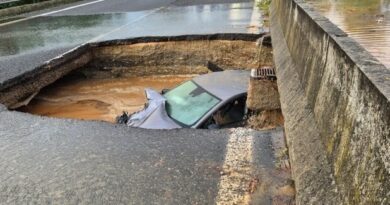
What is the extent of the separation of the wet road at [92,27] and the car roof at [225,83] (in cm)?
397

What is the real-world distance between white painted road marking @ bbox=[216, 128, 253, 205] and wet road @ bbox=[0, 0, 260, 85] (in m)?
5.20

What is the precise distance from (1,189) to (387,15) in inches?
297

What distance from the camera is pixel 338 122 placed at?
2.74 m

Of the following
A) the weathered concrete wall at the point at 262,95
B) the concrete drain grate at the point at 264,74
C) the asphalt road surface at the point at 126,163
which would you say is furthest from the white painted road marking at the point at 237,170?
the concrete drain grate at the point at 264,74

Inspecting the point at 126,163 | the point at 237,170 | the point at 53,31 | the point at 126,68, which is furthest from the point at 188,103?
the point at 53,31

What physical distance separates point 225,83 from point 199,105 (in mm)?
819

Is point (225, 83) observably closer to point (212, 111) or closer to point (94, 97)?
point (212, 111)

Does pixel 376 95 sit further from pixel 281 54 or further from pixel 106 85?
pixel 106 85

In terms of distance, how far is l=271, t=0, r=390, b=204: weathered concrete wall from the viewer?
2.03 meters

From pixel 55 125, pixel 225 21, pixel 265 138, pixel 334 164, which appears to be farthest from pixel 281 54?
pixel 225 21

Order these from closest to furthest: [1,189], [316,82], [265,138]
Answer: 1. [316,82]
2. [1,189]
3. [265,138]

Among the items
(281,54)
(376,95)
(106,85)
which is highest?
(376,95)

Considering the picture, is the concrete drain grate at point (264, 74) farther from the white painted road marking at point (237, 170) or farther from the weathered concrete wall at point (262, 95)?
the white painted road marking at point (237, 170)

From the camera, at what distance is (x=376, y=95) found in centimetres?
209
